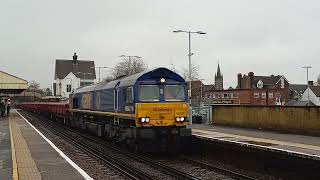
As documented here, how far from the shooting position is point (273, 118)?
25.8m

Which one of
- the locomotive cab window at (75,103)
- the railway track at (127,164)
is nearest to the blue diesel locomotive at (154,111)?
the railway track at (127,164)

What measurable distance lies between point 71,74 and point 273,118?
94681 mm

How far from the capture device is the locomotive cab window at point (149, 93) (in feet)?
59.0

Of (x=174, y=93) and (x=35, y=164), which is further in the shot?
(x=174, y=93)

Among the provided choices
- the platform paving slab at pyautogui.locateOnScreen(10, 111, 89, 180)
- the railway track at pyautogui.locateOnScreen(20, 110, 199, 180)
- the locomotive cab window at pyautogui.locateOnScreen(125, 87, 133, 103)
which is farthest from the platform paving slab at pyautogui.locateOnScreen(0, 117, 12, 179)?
the locomotive cab window at pyautogui.locateOnScreen(125, 87, 133, 103)

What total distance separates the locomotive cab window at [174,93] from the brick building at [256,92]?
71282mm

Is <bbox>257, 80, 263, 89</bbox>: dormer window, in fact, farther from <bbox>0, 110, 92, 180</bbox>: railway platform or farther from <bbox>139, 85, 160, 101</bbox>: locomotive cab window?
<bbox>139, 85, 160, 101</bbox>: locomotive cab window

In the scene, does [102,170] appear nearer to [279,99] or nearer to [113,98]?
[113,98]

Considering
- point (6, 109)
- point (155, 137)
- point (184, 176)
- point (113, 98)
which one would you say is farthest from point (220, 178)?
point (6, 109)

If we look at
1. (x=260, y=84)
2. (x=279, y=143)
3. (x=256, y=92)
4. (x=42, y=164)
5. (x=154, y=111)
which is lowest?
(x=42, y=164)

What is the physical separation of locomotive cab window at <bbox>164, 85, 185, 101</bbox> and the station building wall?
7467 millimetres

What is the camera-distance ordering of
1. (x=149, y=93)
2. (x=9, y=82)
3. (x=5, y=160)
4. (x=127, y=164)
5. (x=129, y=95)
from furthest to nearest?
(x=9, y=82)
(x=129, y=95)
(x=149, y=93)
(x=127, y=164)
(x=5, y=160)

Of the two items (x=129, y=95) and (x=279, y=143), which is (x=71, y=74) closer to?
(x=129, y=95)

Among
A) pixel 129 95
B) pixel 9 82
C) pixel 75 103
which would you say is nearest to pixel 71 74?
pixel 9 82
